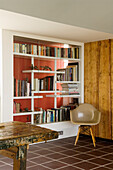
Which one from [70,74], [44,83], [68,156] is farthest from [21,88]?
[68,156]

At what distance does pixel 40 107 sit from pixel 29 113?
33 cm

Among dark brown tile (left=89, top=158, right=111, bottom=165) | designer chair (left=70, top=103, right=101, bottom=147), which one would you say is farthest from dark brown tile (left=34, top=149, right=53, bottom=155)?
designer chair (left=70, top=103, right=101, bottom=147)

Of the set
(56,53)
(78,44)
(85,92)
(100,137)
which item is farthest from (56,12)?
(100,137)

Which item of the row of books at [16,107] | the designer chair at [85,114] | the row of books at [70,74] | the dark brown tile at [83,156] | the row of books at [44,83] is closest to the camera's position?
the dark brown tile at [83,156]

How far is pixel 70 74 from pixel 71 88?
1.16 feet

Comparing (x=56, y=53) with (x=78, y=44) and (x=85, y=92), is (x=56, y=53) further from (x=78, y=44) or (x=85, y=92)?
(x=85, y=92)

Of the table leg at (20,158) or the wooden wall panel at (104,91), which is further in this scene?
the wooden wall panel at (104,91)

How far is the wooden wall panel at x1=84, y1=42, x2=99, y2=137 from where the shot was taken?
6.54m

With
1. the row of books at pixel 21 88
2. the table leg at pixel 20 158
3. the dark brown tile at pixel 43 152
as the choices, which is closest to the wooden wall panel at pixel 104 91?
the dark brown tile at pixel 43 152

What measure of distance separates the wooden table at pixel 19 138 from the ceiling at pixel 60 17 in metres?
1.84

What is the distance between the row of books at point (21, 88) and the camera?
557 cm

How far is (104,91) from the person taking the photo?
634 cm

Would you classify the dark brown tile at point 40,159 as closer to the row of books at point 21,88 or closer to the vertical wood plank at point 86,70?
the row of books at point 21,88

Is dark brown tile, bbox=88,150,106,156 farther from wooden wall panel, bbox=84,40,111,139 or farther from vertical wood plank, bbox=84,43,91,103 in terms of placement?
vertical wood plank, bbox=84,43,91,103
